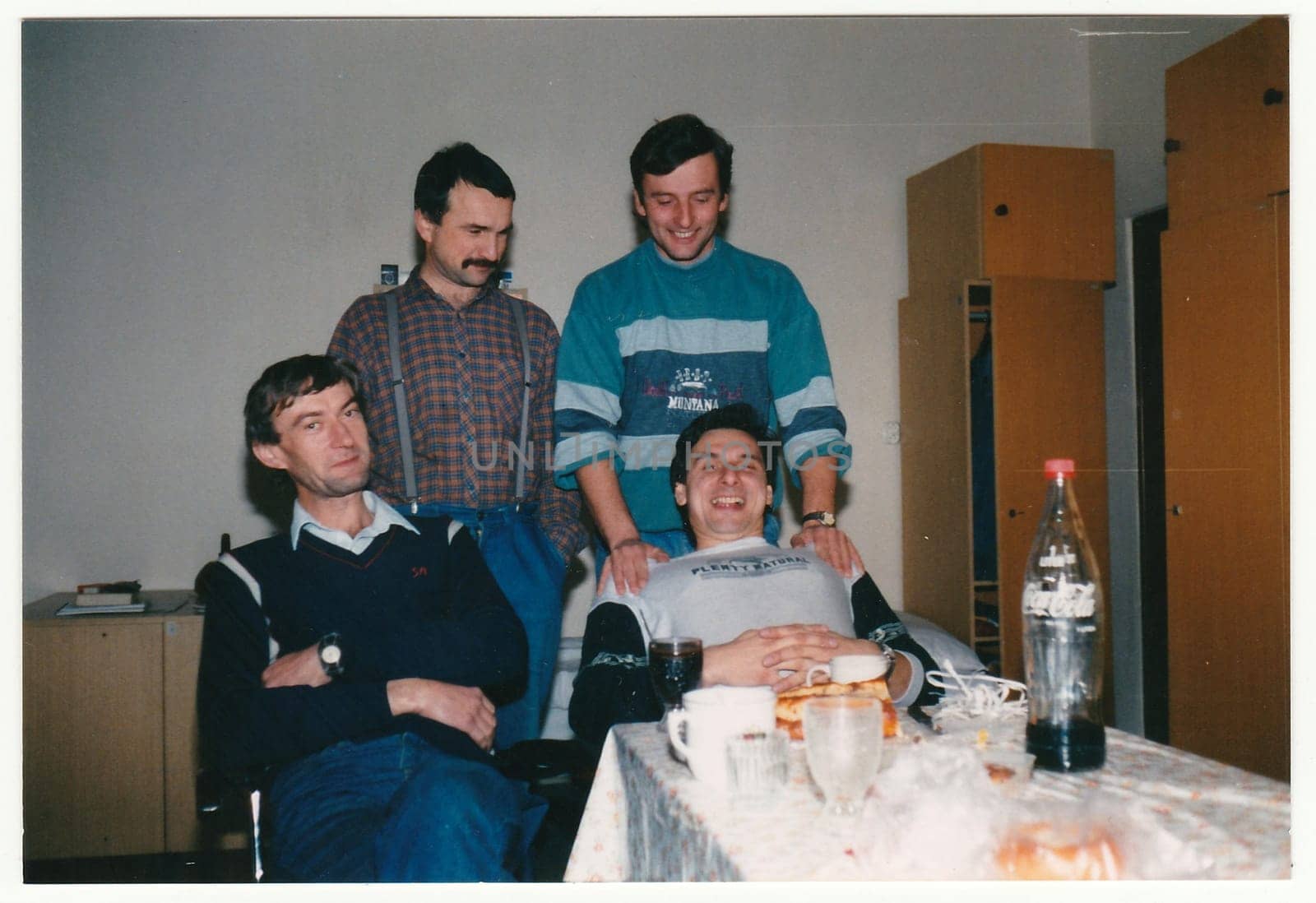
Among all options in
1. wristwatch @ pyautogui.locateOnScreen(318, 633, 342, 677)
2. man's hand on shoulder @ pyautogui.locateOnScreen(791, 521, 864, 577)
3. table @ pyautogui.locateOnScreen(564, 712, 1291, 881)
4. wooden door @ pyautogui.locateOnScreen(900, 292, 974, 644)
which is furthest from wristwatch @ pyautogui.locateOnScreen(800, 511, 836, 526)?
wooden door @ pyautogui.locateOnScreen(900, 292, 974, 644)

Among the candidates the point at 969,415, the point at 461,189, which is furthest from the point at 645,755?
the point at 969,415

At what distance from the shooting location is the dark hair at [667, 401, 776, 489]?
185cm

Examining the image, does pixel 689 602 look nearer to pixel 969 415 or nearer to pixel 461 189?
pixel 461 189

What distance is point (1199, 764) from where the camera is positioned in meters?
1.06

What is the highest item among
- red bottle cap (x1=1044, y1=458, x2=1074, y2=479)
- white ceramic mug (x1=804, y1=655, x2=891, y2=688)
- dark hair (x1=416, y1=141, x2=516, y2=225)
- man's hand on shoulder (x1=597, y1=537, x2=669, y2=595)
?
dark hair (x1=416, y1=141, x2=516, y2=225)

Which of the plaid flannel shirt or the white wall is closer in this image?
the plaid flannel shirt

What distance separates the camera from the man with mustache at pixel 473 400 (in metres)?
2.06

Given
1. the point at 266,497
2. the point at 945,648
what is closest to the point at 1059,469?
the point at 945,648

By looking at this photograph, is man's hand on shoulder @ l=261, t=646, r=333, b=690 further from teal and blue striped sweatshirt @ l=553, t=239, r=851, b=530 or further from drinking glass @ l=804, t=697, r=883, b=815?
drinking glass @ l=804, t=697, r=883, b=815

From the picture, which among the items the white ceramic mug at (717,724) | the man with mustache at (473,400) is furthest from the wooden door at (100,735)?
the white ceramic mug at (717,724)

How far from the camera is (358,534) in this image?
1.66m

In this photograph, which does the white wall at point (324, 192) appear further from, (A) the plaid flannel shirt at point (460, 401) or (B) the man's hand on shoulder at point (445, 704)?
(B) the man's hand on shoulder at point (445, 704)

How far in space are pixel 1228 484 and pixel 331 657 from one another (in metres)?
2.28

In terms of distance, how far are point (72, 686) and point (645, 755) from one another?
2065 mm
